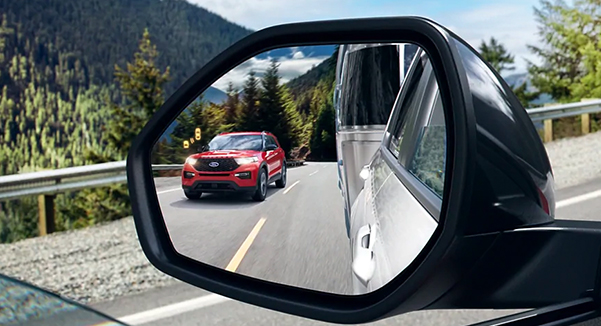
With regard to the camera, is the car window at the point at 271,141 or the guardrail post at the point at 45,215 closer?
the car window at the point at 271,141

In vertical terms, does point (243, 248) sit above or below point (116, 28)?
below

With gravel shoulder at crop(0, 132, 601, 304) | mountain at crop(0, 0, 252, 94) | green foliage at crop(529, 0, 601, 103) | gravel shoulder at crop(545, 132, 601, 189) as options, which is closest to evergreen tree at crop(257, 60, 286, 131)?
green foliage at crop(529, 0, 601, 103)

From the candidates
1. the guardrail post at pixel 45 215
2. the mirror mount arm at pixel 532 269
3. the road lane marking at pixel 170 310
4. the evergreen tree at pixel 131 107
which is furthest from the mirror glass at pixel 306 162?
the evergreen tree at pixel 131 107

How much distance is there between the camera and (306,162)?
1.09m

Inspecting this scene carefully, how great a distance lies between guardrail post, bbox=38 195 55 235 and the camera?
7137mm

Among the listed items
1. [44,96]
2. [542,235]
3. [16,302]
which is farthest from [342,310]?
[44,96]

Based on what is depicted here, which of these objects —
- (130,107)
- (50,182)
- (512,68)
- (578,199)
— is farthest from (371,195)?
(130,107)

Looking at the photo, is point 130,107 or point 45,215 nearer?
point 45,215

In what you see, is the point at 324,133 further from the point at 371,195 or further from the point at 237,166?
the point at 371,195

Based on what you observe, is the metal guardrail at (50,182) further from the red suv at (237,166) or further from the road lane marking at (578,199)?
the red suv at (237,166)

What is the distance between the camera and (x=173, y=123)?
1282mm

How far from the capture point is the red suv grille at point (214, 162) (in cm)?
115

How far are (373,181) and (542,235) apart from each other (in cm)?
46

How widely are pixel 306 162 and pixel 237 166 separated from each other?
0.14 meters
